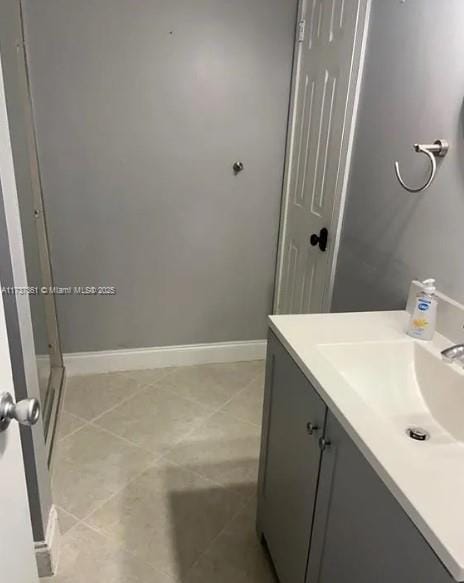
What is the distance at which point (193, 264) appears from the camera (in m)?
2.75

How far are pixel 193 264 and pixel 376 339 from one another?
5.14ft

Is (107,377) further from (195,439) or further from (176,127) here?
(176,127)

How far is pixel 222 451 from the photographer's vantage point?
86.1 inches

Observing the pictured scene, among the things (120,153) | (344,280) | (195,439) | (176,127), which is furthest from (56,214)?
(344,280)

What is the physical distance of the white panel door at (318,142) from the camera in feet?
6.20

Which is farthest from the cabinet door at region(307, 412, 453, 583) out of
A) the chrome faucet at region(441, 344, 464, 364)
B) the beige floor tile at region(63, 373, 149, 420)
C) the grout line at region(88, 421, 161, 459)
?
the beige floor tile at region(63, 373, 149, 420)

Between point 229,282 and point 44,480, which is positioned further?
point 229,282

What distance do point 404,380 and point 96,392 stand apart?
6.04 ft

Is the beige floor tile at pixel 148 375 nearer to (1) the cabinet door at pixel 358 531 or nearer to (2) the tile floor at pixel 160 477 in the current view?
(2) the tile floor at pixel 160 477

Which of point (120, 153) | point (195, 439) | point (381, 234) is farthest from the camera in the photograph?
point (120, 153)

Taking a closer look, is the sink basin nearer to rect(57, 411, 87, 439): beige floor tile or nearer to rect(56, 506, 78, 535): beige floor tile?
rect(56, 506, 78, 535): beige floor tile

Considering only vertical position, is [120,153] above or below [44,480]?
above

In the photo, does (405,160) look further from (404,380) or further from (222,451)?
(222,451)

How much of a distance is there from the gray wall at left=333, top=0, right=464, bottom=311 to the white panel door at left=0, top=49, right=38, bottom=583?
1163 mm
